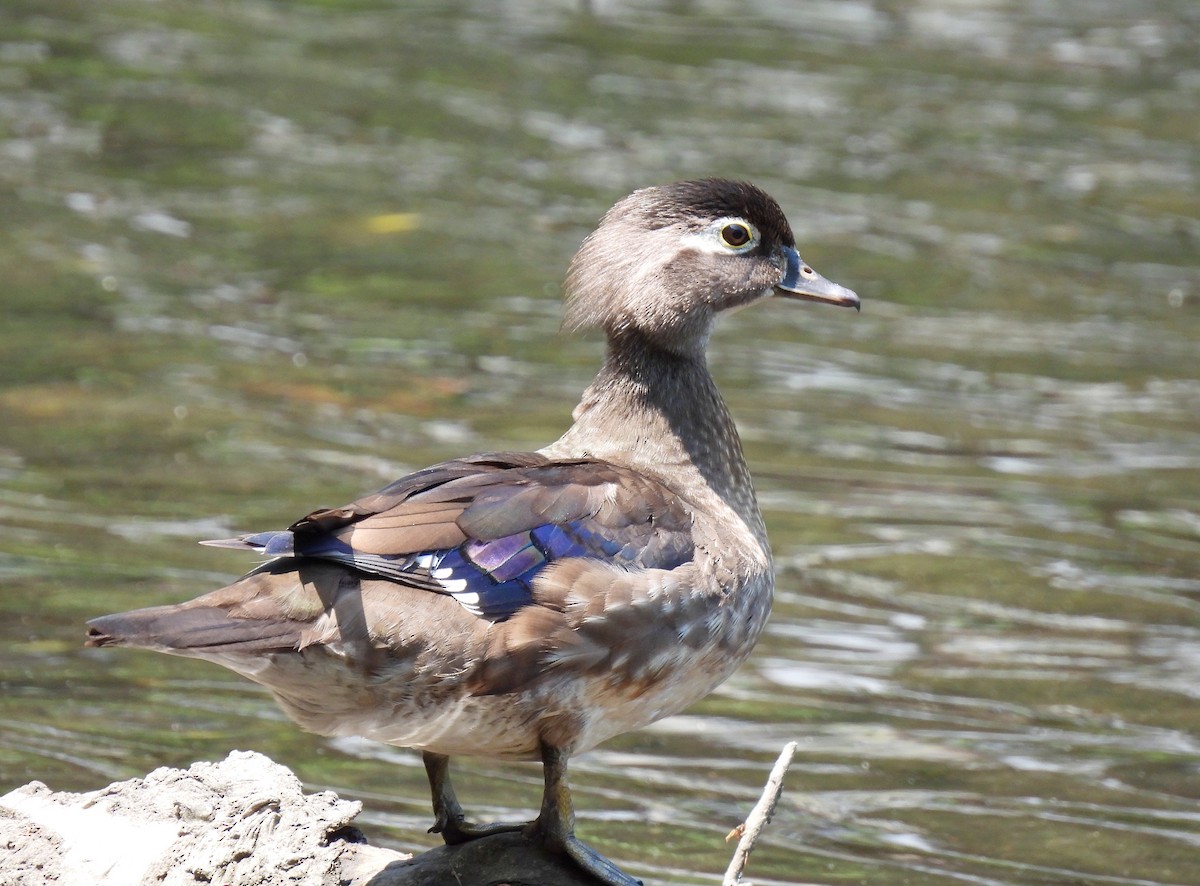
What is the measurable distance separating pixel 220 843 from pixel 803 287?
96.3 inches

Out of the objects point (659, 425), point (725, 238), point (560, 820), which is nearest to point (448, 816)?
point (560, 820)

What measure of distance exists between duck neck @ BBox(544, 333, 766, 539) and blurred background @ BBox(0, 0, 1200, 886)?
1216 millimetres

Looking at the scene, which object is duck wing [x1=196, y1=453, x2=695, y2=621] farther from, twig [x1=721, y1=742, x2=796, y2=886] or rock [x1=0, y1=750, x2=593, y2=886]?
twig [x1=721, y1=742, x2=796, y2=886]

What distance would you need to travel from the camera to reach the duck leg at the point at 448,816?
4852 millimetres

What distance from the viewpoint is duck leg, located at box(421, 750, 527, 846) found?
485 centimetres

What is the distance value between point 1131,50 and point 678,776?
1246cm

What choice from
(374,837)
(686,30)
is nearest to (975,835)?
(374,837)

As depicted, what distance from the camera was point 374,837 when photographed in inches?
Result: 225

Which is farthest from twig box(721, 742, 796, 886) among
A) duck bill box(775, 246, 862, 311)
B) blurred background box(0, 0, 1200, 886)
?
duck bill box(775, 246, 862, 311)

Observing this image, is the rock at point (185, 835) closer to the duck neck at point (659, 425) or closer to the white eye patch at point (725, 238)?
the duck neck at point (659, 425)

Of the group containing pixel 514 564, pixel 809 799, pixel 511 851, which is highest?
pixel 514 564

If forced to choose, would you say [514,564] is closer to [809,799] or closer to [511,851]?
[511,851]

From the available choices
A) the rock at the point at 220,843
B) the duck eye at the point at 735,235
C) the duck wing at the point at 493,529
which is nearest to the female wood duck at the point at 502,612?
the duck wing at the point at 493,529

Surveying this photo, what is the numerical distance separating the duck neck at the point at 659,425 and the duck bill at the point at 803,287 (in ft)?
1.37
